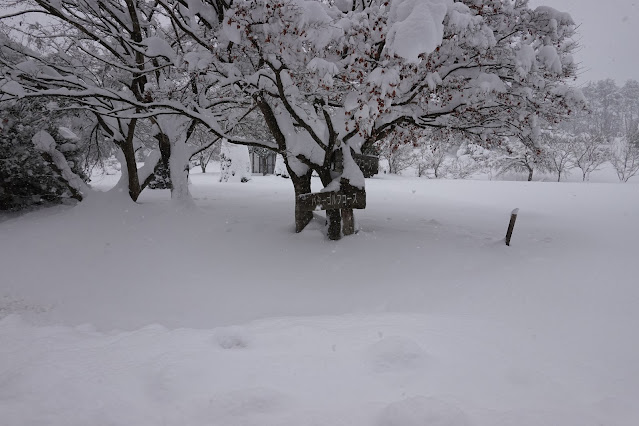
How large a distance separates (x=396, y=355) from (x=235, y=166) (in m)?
23.2

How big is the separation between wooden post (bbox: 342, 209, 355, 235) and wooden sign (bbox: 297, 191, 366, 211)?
0.24m

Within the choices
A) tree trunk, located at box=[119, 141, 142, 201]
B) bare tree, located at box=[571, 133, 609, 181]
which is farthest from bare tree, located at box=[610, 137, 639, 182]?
tree trunk, located at box=[119, 141, 142, 201]

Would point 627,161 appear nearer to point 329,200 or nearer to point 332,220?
point 332,220

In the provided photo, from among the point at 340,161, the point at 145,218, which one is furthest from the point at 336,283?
the point at 145,218

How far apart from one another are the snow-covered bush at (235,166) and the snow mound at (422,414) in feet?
75.8

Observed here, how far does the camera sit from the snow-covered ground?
248cm

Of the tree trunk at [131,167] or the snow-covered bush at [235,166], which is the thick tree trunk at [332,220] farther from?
the snow-covered bush at [235,166]

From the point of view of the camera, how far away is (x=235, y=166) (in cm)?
2484

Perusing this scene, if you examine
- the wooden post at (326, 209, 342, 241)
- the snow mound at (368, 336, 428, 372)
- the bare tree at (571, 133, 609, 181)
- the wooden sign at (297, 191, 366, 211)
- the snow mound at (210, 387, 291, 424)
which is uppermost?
the bare tree at (571, 133, 609, 181)

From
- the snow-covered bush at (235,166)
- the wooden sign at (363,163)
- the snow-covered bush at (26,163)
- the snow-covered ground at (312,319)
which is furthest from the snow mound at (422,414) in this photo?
the snow-covered bush at (235,166)

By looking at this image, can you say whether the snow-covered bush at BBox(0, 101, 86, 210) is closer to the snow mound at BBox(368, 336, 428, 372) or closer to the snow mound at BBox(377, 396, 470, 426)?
the snow mound at BBox(368, 336, 428, 372)

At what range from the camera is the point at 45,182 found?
31.6 ft

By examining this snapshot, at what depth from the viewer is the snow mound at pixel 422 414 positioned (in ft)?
7.30

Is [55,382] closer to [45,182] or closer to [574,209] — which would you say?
[45,182]
